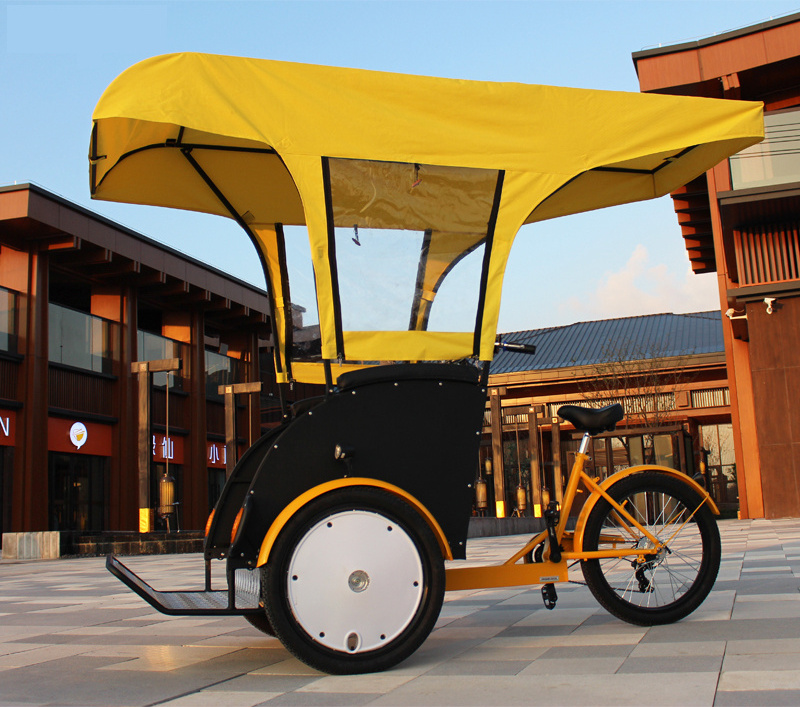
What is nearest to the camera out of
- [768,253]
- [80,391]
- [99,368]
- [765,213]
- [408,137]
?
[408,137]

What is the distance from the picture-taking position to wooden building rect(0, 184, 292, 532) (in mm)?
19703

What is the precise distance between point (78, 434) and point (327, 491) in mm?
19722

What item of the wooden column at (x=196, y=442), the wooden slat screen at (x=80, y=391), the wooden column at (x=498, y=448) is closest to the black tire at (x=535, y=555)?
the wooden column at (x=498, y=448)

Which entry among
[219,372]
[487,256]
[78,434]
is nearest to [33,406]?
[78,434]

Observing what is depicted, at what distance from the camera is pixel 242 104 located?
376 cm

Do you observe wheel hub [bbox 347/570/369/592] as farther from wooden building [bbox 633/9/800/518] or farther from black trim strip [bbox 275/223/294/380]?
wooden building [bbox 633/9/800/518]

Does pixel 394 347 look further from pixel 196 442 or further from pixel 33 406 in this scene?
pixel 196 442

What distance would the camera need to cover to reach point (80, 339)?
22.3m

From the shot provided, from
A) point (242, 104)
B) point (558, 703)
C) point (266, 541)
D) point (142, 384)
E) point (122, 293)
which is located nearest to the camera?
point (558, 703)

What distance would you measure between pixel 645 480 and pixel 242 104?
259 centimetres

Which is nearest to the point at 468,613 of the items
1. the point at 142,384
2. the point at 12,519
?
the point at 142,384

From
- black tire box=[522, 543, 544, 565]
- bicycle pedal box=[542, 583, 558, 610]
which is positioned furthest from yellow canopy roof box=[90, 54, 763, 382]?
bicycle pedal box=[542, 583, 558, 610]

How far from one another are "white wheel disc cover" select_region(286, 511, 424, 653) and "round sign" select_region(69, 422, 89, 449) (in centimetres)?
1950

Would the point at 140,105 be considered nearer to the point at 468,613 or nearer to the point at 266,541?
the point at 266,541
